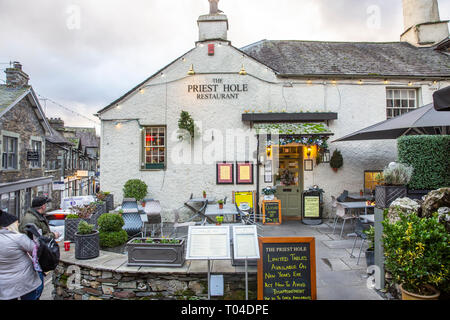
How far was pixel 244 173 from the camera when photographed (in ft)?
33.1

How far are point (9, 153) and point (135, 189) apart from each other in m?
10.2

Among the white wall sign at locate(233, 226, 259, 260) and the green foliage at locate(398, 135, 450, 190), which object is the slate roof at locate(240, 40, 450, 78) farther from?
the white wall sign at locate(233, 226, 259, 260)

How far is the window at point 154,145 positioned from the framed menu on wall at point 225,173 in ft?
6.94

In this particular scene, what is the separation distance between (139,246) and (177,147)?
574cm

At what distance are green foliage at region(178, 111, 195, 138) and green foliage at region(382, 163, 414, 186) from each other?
22.1 ft

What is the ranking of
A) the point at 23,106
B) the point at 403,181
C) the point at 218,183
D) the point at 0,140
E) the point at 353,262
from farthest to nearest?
the point at 23,106, the point at 0,140, the point at 218,183, the point at 353,262, the point at 403,181

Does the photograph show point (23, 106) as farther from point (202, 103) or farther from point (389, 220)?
point (389, 220)

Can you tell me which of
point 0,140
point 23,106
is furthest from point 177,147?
point 23,106


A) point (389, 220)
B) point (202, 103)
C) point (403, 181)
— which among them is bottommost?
point (389, 220)

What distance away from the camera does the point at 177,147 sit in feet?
33.3

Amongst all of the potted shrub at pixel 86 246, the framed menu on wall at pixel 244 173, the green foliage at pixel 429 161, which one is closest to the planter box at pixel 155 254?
the potted shrub at pixel 86 246

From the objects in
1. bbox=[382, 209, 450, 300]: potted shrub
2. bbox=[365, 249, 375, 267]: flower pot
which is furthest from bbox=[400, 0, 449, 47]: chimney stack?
bbox=[382, 209, 450, 300]: potted shrub

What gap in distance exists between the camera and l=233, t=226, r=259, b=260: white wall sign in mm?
4090
